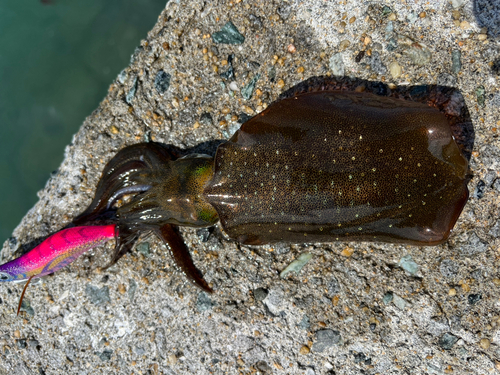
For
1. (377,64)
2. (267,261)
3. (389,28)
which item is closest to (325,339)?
(267,261)

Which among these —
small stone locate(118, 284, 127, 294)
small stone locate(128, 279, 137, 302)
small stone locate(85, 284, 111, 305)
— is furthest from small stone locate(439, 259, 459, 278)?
small stone locate(85, 284, 111, 305)

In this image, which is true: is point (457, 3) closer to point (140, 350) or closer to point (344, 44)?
point (344, 44)

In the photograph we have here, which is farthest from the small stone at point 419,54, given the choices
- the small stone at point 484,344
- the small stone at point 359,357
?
the small stone at point 359,357

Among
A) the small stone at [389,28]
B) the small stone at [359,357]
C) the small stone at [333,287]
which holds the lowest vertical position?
the small stone at [359,357]

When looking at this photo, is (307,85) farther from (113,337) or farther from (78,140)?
(113,337)

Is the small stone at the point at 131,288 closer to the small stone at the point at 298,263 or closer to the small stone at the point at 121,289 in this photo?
the small stone at the point at 121,289

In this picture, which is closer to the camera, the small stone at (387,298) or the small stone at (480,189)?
the small stone at (480,189)
